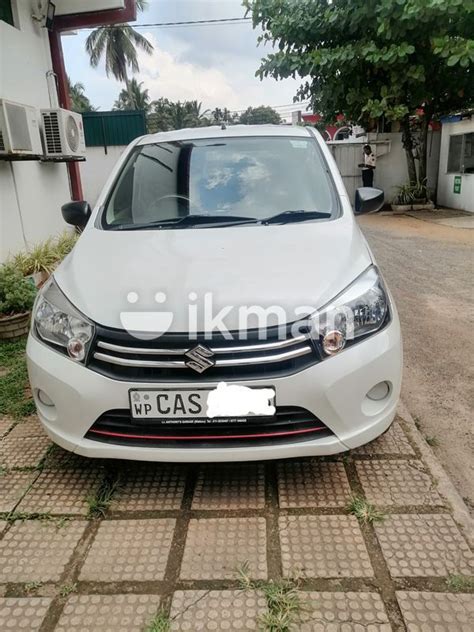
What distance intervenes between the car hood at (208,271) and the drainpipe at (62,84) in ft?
16.2

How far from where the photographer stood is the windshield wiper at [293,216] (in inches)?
103

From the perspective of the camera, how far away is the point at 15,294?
4.11 m

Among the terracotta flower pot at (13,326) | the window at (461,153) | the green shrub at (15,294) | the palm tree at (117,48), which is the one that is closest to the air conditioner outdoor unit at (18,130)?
the green shrub at (15,294)

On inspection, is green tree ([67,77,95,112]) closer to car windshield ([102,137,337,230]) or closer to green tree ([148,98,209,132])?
green tree ([148,98,209,132])

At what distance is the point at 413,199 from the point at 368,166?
1.54 meters

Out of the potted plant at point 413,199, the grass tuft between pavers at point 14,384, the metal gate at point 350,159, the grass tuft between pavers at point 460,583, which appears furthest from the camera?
the metal gate at point 350,159

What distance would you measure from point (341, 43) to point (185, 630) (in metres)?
12.0

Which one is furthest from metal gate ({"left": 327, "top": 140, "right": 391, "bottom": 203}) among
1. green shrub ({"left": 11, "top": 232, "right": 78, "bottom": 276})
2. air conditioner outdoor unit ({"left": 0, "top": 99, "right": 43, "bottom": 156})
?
air conditioner outdoor unit ({"left": 0, "top": 99, "right": 43, "bottom": 156})

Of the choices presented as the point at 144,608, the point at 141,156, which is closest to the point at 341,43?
the point at 141,156

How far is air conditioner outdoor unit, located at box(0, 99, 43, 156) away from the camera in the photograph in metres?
4.70

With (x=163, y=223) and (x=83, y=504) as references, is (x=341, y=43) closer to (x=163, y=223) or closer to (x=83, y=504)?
(x=163, y=223)

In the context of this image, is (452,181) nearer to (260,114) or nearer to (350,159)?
(350,159)

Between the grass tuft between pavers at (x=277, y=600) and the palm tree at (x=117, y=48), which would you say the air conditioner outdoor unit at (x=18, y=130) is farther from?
the palm tree at (x=117, y=48)

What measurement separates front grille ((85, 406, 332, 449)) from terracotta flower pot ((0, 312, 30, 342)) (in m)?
2.48
